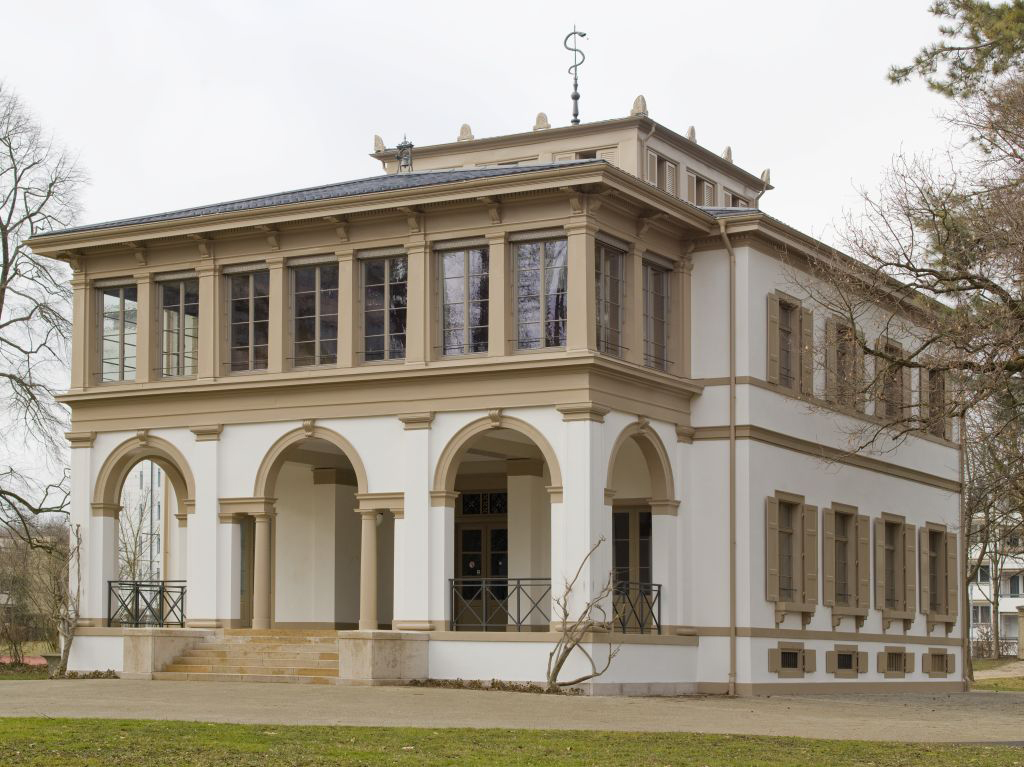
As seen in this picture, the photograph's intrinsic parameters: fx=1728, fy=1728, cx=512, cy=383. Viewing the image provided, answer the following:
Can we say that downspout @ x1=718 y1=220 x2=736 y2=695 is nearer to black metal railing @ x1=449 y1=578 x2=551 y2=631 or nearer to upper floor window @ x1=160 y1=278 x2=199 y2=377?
black metal railing @ x1=449 y1=578 x2=551 y2=631

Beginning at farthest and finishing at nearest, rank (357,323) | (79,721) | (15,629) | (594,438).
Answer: (15,629), (357,323), (594,438), (79,721)

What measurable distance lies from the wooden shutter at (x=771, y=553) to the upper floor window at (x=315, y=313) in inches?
312

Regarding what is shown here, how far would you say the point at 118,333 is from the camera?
1236 inches

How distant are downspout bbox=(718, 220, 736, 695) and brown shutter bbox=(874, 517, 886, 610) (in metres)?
5.94

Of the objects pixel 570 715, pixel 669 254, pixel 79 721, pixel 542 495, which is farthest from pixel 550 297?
pixel 79 721

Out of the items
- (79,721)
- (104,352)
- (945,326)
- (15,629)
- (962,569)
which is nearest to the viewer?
(79,721)

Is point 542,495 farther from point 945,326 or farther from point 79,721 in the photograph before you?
point 79,721

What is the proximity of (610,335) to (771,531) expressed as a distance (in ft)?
15.7

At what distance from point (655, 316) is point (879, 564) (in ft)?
26.7

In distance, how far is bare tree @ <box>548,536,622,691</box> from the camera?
25.7m

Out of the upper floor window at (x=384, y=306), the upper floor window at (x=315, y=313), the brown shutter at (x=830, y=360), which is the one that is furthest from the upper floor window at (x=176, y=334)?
the brown shutter at (x=830, y=360)

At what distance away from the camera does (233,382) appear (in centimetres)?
2956

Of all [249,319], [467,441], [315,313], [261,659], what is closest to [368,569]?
[261,659]

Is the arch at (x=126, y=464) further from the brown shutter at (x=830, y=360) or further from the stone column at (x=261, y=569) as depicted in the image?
the brown shutter at (x=830, y=360)
